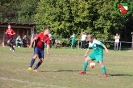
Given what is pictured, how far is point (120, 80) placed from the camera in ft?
48.8

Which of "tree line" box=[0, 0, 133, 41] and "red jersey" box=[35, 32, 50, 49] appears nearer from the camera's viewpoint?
A: "red jersey" box=[35, 32, 50, 49]

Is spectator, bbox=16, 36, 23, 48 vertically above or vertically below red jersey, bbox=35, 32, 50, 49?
below

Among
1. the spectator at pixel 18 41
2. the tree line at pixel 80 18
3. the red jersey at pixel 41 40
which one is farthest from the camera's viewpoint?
the tree line at pixel 80 18

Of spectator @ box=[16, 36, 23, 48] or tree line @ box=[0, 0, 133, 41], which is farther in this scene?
tree line @ box=[0, 0, 133, 41]

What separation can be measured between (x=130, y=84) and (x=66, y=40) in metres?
39.0

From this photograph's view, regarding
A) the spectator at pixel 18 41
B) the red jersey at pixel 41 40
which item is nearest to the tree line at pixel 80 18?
the spectator at pixel 18 41

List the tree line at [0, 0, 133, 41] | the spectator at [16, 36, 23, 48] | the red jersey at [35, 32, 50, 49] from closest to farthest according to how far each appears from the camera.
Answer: the red jersey at [35, 32, 50, 49]
the spectator at [16, 36, 23, 48]
the tree line at [0, 0, 133, 41]

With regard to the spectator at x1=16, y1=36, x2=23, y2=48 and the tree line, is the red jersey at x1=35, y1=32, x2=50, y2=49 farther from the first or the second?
the tree line

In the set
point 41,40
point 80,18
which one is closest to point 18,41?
point 80,18

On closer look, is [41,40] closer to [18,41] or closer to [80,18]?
[18,41]

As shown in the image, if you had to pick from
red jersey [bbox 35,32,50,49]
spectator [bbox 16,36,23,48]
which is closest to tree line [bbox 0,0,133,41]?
spectator [bbox 16,36,23,48]

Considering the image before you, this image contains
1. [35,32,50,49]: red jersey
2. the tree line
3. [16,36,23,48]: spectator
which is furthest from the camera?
the tree line

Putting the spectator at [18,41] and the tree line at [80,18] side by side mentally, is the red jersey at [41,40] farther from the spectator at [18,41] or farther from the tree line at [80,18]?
the tree line at [80,18]

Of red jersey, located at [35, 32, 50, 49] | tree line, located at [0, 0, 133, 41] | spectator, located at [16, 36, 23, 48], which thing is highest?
tree line, located at [0, 0, 133, 41]
